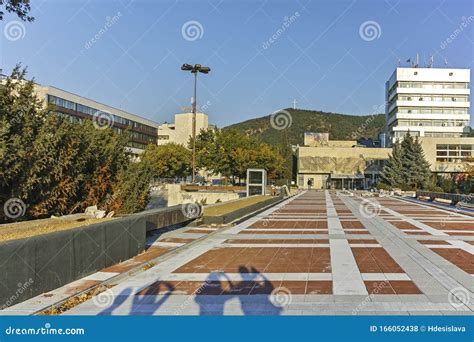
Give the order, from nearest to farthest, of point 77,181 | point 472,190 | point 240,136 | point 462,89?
1. point 77,181
2. point 472,190
3. point 240,136
4. point 462,89

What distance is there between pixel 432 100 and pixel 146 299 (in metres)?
110

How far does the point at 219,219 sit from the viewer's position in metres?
16.7

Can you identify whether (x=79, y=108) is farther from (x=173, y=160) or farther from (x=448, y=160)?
(x=448, y=160)

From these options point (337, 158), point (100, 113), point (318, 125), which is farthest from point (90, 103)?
point (318, 125)

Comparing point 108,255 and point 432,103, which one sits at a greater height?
point 432,103

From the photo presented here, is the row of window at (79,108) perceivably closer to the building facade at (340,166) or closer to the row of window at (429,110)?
the building facade at (340,166)

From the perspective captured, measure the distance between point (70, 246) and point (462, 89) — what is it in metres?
113

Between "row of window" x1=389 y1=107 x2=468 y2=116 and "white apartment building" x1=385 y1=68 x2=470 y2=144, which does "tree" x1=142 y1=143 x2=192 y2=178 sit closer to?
"white apartment building" x1=385 y1=68 x2=470 y2=144

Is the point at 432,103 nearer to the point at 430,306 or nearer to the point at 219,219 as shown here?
the point at 219,219

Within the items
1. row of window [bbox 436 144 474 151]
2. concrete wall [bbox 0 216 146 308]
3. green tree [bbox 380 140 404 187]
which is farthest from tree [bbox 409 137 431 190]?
concrete wall [bbox 0 216 146 308]

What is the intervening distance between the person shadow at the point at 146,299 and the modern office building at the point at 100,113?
46.5 metres

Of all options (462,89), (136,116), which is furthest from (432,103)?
(136,116)

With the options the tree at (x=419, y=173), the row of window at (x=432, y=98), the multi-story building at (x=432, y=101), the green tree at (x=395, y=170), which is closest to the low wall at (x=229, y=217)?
the green tree at (x=395, y=170)

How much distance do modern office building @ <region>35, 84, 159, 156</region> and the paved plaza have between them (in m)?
42.3
